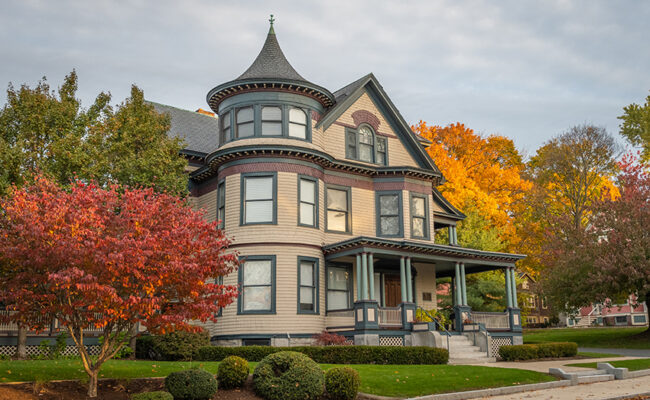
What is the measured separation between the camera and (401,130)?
29031mm

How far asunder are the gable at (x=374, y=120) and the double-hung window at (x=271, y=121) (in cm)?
242

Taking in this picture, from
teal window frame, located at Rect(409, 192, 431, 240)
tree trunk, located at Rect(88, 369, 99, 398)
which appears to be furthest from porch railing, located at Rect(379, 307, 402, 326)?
tree trunk, located at Rect(88, 369, 99, 398)

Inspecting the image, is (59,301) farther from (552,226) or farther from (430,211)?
(552,226)

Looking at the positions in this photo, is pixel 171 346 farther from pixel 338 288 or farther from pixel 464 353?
pixel 464 353

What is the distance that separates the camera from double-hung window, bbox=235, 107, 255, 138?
83.8 feet

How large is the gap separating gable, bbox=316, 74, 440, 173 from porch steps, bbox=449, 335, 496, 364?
8308 mm

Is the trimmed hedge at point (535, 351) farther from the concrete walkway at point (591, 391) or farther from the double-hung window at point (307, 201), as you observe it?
the double-hung window at point (307, 201)

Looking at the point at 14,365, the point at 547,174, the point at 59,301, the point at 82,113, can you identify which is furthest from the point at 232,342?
the point at 547,174

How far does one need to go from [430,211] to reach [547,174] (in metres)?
19.6

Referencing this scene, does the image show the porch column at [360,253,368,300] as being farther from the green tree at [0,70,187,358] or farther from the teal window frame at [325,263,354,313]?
the green tree at [0,70,187,358]

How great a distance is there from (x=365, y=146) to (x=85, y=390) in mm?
17850

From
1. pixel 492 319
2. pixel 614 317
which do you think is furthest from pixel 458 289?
pixel 614 317

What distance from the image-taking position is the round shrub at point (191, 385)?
41.7 ft

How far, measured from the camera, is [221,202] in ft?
83.4
